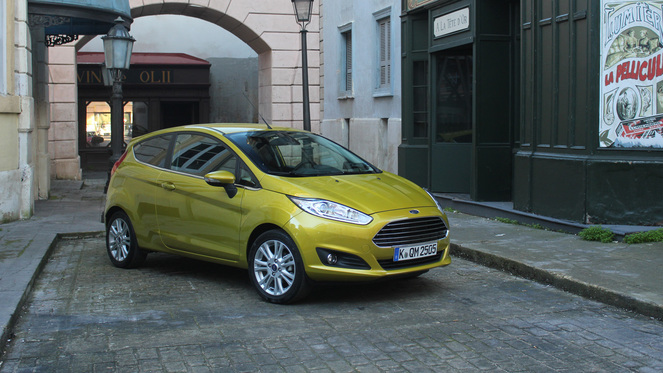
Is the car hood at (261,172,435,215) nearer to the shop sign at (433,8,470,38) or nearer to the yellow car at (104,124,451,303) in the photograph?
the yellow car at (104,124,451,303)

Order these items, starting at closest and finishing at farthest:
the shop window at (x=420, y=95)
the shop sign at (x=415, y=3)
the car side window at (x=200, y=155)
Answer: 1. the car side window at (x=200, y=155)
2. the shop sign at (x=415, y=3)
3. the shop window at (x=420, y=95)

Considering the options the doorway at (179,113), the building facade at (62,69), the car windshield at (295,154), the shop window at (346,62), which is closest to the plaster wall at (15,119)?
the building facade at (62,69)

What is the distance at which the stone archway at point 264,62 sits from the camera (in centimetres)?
2205

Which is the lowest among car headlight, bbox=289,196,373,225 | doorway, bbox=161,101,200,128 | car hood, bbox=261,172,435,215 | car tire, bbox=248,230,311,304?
car tire, bbox=248,230,311,304

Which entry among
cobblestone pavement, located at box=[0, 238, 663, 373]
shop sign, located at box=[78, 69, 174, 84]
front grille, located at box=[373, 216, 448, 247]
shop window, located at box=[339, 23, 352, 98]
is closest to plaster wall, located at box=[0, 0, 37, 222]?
cobblestone pavement, located at box=[0, 238, 663, 373]

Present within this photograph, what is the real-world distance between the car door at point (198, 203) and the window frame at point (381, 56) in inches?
345

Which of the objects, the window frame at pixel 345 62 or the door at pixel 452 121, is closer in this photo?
the door at pixel 452 121

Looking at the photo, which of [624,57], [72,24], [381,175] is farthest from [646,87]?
[72,24]

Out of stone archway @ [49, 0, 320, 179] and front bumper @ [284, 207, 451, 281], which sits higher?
stone archway @ [49, 0, 320, 179]

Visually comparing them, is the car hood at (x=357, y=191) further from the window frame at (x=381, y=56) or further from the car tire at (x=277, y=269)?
the window frame at (x=381, y=56)

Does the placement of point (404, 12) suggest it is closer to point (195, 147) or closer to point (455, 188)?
point (455, 188)

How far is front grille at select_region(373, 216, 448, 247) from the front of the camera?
6.47 meters

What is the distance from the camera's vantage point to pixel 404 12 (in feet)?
48.4

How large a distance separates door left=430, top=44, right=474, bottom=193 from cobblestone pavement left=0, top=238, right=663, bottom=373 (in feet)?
19.0
